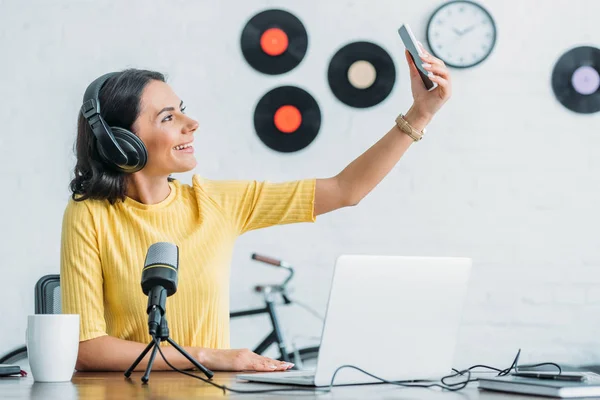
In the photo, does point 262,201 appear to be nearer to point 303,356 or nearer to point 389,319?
point 389,319

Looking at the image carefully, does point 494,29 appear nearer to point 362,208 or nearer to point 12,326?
point 362,208

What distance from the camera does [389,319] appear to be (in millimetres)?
1107

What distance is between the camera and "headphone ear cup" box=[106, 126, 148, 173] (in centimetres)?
178

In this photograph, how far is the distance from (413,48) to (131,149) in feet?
2.21

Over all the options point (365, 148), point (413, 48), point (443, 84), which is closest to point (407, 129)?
point (443, 84)

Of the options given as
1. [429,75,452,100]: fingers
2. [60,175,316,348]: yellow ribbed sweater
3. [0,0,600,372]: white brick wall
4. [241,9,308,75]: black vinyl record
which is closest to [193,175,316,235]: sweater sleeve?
[60,175,316,348]: yellow ribbed sweater

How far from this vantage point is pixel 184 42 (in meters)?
3.12

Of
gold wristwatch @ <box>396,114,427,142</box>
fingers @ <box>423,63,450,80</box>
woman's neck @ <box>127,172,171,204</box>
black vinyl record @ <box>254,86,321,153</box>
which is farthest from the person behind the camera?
black vinyl record @ <box>254,86,321,153</box>

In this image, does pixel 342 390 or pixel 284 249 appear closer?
pixel 342 390

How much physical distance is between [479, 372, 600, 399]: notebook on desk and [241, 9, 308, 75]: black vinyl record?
2.20 meters

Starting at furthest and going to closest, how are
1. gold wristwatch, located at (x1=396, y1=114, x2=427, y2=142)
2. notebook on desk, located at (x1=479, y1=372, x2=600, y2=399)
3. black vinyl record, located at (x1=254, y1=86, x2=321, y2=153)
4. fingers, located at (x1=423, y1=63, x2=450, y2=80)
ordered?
black vinyl record, located at (x1=254, y1=86, x2=321, y2=153), gold wristwatch, located at (x1=396, y1=114, x2=427, y2=142), fingers, located at (x1=423, y1=63, x2=450, y2=80), notebook on desk, located at (x1=479, y1=372, x2=600, y2=399)

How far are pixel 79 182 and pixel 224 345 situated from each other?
50 cm

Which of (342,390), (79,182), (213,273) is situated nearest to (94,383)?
(342,390)

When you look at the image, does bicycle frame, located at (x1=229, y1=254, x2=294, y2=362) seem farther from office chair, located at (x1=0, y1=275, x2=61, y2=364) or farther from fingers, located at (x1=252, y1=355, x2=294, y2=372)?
fingers, located at (x1=252, y1=355, x2=294, y2=372)
